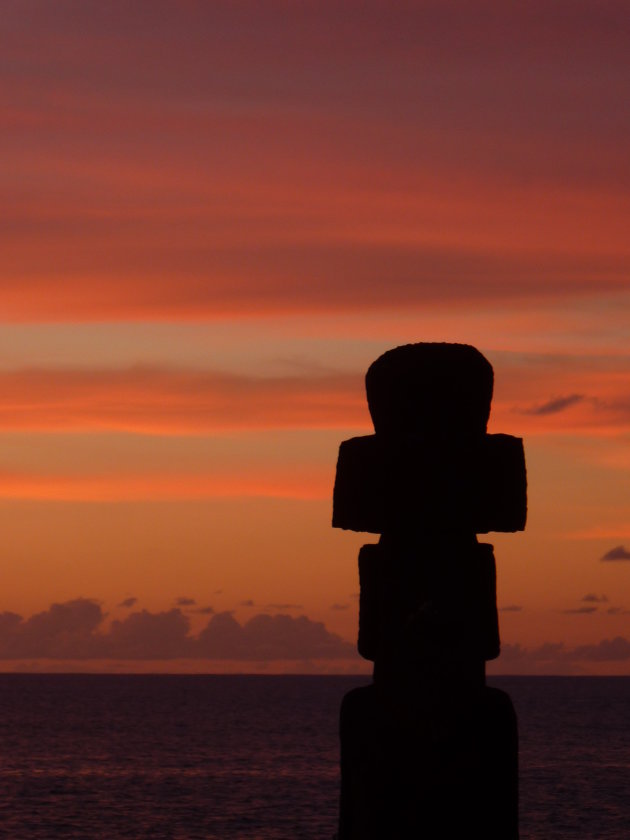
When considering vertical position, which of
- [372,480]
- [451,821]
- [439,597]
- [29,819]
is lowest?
[29,819]

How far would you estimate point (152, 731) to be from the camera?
163250 millimetres

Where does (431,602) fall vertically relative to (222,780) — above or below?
above

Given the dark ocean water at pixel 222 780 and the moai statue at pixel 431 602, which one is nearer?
the moai statue at pixel 431 602

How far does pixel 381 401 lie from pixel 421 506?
0.61 m

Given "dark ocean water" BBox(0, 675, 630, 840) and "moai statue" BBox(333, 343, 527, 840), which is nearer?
"moai statue" BBox(333, 343, 527, 840)

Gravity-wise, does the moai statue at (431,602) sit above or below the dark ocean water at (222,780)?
above

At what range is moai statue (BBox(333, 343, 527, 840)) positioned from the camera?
25.6ft

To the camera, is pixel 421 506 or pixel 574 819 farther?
pixel 574 819

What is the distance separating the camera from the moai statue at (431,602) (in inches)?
307

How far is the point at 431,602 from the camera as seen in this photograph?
8.06m

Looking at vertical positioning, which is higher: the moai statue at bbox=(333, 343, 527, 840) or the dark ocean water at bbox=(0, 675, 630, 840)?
the moai statue at bbox=(333, 343, 527, 840)

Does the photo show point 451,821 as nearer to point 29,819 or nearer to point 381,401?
point 381,401

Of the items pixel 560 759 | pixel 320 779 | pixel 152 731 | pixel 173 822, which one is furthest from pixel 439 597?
pixel 152 731

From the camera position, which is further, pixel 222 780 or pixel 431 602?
pixel 222 780
